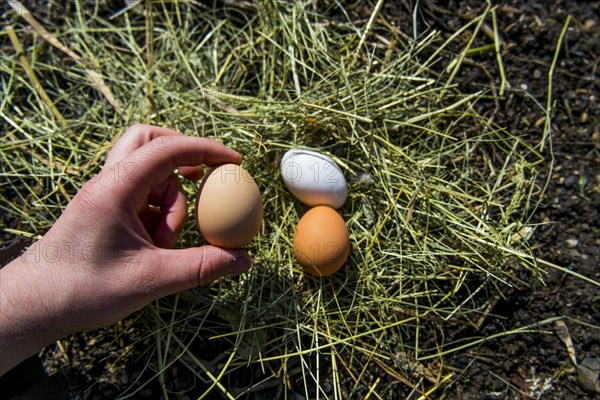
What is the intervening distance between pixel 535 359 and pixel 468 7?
1.50 m

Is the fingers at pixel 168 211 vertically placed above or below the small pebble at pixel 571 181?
above

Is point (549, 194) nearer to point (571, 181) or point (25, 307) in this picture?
point (571, 181)

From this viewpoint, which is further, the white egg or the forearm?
the white egg

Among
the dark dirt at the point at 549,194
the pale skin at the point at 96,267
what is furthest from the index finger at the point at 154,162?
the dark dirt at the point at 549,194

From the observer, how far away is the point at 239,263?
148cm

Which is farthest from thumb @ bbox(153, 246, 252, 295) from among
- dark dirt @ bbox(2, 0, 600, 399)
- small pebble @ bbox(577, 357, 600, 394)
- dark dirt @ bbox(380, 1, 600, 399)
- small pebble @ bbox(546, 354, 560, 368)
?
small pebble @ bbox(577, 357, 600, 394)

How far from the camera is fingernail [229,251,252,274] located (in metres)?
1.46

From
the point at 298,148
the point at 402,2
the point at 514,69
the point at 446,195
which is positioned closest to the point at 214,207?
the point at 298,148

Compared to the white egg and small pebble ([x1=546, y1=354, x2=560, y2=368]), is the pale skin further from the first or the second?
small pebble ([x1=546, y1=354, x2=560, y2=368])

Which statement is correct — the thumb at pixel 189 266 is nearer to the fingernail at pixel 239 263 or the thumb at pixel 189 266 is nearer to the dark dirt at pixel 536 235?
the fingernail at pixel 239 263

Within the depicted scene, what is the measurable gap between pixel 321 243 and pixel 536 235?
920 millimetres

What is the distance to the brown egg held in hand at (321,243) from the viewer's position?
1.55 metres

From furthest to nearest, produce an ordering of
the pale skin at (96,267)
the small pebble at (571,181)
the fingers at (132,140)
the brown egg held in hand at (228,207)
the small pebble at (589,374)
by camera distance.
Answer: the small pebble at (571,181) → the small pebble at (589,374) → the fingers at (132,140) → the brown egg held in hand at (228,207) → the pale skin at (96,267)

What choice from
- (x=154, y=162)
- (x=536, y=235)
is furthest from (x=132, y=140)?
(x=536, y=235)
